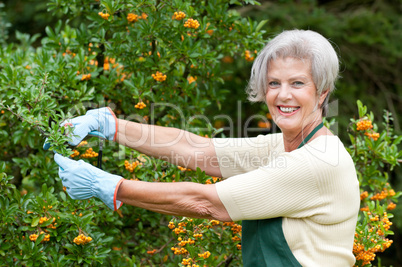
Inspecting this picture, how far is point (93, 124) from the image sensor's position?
230 cm

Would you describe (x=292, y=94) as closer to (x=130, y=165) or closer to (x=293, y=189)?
(x=293, y=189)

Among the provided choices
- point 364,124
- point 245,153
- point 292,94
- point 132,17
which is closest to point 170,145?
point 245,153

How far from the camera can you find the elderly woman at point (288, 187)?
1840mm

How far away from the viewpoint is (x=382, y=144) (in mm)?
2729

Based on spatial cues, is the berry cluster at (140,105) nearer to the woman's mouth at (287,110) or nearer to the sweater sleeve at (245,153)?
the sweater sleeve at (245,153)

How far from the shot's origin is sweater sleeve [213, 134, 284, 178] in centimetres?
239

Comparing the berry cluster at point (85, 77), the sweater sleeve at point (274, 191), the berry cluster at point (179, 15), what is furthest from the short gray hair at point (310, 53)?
the berry cluster at point (85, 77)

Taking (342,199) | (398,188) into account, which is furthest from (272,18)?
(342,199)

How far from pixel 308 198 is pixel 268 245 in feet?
0.90

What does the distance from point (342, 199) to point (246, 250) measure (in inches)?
19.0

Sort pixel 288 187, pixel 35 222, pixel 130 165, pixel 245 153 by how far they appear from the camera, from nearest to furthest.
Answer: pixel 288 187 < pixel 35 222 < pixel 245 153 < pixel 130 165

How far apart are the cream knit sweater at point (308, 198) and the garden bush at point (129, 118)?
0.48 meters

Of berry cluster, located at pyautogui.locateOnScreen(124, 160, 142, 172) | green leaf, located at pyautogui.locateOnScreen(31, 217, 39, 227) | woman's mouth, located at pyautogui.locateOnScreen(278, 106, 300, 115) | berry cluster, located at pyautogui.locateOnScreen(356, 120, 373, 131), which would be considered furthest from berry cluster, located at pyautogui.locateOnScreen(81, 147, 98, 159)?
berry cluster, located at pyautogui.locateOnScreen(356, 120, 373, 131)

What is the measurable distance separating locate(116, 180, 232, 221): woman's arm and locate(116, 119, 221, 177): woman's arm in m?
0.57
